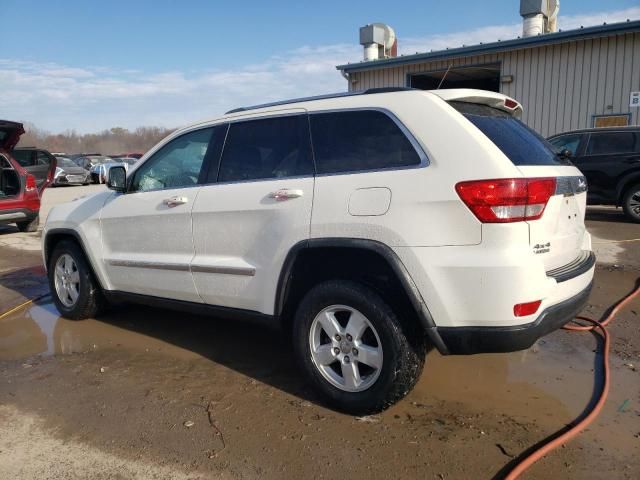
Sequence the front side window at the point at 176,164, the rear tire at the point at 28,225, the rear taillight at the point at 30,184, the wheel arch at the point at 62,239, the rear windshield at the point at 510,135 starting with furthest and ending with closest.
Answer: the rear tire at the point at 28,225, the rear taillight at the point at 30,184, the wheel arch at the point at 62,239, the front side window at the point at 176,164, the rear windshield at the point at 510,135

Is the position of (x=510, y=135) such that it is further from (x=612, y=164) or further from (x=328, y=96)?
(x=612, y=164)

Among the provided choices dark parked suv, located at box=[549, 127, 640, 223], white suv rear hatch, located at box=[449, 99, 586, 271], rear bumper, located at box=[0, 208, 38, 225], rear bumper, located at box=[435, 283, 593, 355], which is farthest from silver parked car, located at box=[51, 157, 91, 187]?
rear bumper, located at box=[435, 283, 593, 355]

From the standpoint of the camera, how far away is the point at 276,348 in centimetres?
432

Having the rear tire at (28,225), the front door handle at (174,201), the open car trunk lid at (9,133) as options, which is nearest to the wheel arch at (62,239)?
the front door handle at (174,201)

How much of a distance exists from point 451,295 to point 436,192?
53cm

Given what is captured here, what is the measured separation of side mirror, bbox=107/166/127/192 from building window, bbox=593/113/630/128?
42.6ft

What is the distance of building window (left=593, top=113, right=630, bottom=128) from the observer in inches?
533

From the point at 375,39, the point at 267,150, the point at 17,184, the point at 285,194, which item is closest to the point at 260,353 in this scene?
the point at 285,194

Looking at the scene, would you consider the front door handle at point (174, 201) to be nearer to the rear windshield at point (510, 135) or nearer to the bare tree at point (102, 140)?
the rear windshield at point (510, 135)

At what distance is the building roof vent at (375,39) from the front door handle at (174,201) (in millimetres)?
15136

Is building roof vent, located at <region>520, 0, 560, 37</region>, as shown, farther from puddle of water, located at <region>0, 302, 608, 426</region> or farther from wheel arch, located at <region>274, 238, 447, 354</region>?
wheel arch, located at <region>274, 238, 447, 354</region>

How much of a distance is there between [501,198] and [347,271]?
39.6 inches

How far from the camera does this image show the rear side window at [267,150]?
136 inches

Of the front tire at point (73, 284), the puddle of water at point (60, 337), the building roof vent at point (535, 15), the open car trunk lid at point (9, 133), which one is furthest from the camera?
the building roof vent at point (535, 15)
